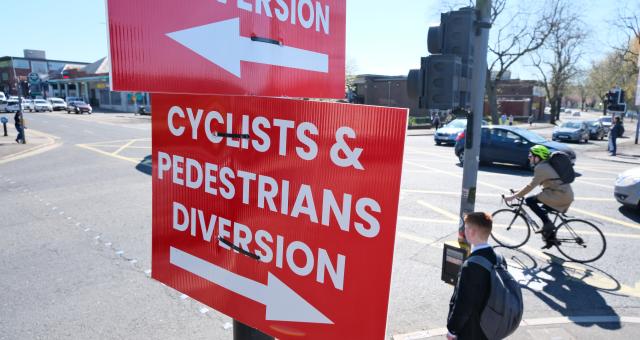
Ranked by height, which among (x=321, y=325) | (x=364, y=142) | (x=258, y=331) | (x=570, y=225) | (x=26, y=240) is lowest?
(x=26, y=240)

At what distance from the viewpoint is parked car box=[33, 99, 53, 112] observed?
47.9 metres

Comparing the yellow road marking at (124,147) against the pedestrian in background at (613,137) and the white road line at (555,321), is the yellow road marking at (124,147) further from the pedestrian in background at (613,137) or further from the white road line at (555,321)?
the pedestrian in background at (613,137)

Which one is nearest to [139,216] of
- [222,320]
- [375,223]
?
[222,320]

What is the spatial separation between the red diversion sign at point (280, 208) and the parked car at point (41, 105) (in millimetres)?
56637

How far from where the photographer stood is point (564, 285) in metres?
5.05

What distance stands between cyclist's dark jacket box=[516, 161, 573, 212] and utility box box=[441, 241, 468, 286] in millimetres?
2929

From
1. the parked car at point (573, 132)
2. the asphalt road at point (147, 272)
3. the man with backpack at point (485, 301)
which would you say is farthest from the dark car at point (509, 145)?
the parked car at point (573, 132)

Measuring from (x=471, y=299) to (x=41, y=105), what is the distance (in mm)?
57172

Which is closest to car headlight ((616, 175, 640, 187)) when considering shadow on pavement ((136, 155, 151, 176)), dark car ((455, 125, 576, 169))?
dark car ((455, 125, 576, 169))

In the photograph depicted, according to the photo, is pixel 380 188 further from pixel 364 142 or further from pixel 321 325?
pixel 321 325

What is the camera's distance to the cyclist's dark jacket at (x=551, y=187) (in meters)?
5.66

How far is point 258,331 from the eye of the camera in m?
1.69

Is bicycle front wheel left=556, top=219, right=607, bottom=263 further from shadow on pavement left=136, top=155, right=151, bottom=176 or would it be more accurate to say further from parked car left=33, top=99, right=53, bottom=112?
parked car left=33, top=99, right=53, bottom=112

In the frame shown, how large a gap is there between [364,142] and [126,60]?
3.13 feet
